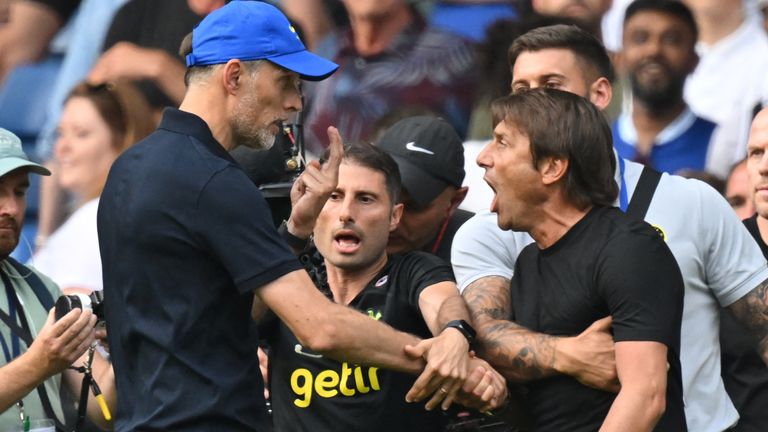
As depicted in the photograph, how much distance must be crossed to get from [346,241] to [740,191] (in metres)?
2.34

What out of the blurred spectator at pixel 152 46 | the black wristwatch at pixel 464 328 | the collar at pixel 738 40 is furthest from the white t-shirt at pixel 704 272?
the blurred spectator at pixel 152 46

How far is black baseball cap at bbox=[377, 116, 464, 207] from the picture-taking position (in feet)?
16.9

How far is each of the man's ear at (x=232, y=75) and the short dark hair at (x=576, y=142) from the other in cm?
84

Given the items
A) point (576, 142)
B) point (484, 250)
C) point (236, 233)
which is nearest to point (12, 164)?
point (236, 233)

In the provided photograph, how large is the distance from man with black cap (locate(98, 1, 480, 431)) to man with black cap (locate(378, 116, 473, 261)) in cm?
135

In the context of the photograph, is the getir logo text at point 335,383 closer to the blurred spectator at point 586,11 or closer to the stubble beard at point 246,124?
the stubble beard at point 246,124

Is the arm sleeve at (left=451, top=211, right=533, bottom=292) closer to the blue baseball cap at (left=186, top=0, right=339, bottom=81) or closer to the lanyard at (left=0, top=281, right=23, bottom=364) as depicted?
the blue baseball cap at (left=186, top=0, right=339, bottom=81)

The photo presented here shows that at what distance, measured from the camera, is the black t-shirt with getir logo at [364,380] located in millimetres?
4297

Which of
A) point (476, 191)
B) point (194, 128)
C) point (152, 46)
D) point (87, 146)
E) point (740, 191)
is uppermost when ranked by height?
point (194, 128)

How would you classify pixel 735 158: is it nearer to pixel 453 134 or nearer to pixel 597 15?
pixel 597 15

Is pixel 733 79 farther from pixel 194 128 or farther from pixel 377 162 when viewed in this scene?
pixel 194 128

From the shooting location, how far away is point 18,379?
432 centimetres

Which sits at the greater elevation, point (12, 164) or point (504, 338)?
point (12, 164)

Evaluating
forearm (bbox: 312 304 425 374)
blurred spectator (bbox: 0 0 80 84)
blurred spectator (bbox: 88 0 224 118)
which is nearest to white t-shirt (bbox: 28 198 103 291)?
blurred spectator (bbox: 88 0 224 118)
